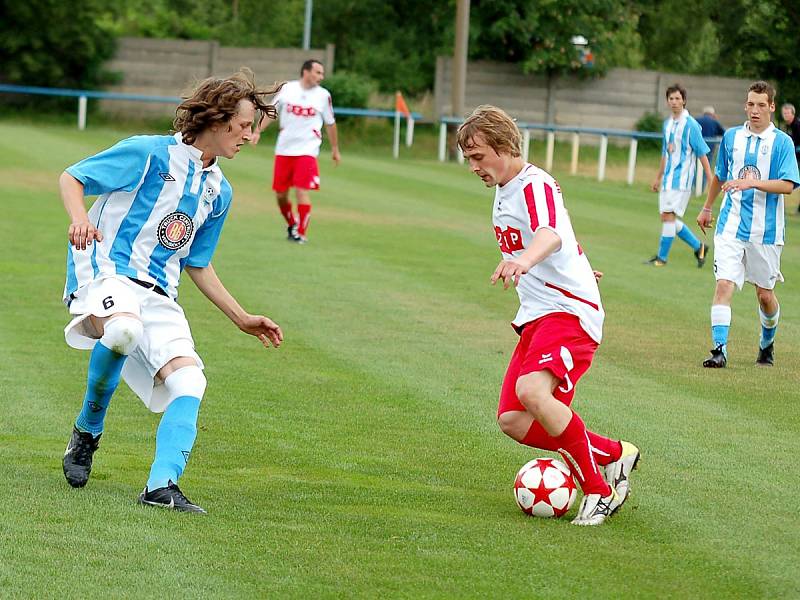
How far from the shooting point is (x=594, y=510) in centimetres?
540

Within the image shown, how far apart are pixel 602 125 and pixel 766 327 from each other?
3077 centimetres

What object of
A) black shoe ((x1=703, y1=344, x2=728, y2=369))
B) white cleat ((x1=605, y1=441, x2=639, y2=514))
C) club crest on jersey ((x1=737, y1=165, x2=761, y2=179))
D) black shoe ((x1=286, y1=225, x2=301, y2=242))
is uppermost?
club crest on jersey ((x1=737, y1=165, x2=761, y2=179))

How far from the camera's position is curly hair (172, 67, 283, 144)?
5.20 meters

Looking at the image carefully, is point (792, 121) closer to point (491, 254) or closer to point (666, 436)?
point (491, 254)

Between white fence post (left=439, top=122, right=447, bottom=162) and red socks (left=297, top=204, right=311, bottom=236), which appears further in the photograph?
white fence post (left=439, top=122, right=447, bottom=162)

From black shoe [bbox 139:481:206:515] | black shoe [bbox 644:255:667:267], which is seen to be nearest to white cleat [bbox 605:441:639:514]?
black shoe [bbox 139:481:206:515]

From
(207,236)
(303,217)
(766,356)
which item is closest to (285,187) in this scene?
(303,217)

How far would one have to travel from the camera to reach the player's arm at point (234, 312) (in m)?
5.51

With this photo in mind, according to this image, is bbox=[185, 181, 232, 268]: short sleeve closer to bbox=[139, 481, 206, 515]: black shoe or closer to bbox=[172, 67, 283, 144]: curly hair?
bbox=[172, 67, 283, 144]: curly hair

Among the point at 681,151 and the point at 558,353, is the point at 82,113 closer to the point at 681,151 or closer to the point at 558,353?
the point at 681,151

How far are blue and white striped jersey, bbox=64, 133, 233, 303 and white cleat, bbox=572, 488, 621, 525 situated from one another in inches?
72.1

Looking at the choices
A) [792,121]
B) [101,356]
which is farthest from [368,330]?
[792,121]

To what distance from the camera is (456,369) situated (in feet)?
28.8

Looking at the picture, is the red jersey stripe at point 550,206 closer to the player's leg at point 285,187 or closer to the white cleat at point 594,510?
the white cleat at point 594,510
